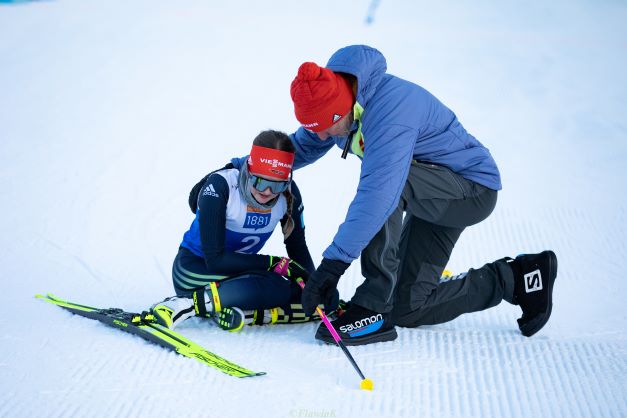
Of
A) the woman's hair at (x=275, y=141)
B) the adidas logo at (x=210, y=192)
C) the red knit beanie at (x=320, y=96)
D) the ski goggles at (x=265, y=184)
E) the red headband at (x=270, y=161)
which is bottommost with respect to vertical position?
the adidas logo at (x=210, y=192)

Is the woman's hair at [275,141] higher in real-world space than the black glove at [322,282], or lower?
higher

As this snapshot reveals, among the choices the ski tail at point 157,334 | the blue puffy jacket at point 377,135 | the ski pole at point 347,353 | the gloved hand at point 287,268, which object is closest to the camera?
the ski pole at point 347,353

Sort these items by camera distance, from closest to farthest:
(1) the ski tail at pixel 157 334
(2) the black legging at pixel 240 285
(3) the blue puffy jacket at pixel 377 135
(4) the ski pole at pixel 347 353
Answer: (4) the ski pole at pixel 347 353, (1) the ski tail at pixel 157 334, (3) the blue puffy jacket at pixel 377 135, (2) the black legging at pixel 240 285

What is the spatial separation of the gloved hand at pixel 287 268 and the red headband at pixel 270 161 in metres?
0.40

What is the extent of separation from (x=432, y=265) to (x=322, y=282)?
0.61 m

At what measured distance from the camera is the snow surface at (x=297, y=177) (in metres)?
2.12

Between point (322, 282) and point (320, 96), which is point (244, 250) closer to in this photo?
point (322, 282)

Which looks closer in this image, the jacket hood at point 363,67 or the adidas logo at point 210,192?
the jacket hood at point 363,67

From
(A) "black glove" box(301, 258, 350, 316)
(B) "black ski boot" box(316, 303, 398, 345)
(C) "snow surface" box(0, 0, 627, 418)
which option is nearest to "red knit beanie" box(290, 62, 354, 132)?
(A) "black glove" box(301, 258, 350, 316)

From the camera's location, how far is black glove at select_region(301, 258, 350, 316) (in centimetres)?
239

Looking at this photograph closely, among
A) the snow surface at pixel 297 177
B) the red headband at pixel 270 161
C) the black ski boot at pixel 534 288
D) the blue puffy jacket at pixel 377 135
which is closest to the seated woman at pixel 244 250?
the red headband at pixel 270 161

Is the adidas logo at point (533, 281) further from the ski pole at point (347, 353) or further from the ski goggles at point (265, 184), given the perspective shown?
the ski goggles at point (265, 184)

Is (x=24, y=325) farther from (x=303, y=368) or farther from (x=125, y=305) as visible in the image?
(x=303, y=368)

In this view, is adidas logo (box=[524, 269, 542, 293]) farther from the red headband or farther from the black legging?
the red headband
